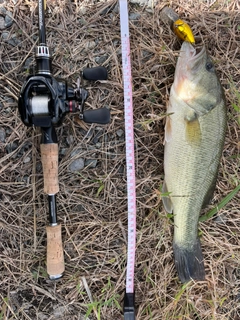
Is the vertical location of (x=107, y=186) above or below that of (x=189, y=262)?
above

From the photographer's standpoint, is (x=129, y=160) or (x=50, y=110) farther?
(x=129, y=160)

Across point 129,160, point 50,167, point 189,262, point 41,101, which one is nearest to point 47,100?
point 41,101

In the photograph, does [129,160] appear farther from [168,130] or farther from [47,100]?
[47,100]

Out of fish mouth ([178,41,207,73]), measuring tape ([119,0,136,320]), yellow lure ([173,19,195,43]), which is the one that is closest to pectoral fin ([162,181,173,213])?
measuring tape ([119,0,136,320])

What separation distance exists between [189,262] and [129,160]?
89 centimetres

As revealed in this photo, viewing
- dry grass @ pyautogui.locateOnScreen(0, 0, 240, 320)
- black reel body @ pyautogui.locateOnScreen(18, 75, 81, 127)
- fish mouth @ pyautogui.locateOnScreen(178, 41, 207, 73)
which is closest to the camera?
black reel body @ pyautogui.locateOnScreen(18, 75, 81, 127)

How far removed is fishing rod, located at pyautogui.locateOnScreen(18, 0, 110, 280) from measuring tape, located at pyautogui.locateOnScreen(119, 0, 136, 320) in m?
0.23

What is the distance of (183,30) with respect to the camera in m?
2.49

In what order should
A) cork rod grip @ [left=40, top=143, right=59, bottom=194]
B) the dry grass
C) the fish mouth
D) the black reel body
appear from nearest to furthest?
the black reel body
cork rod grip @ [left=40, top=143, right=59, bottom=194]
the fish mouth
the dry grass

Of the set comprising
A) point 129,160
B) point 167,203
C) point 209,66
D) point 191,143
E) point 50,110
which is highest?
point 209,66

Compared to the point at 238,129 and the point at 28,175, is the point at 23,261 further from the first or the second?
the point at 238,129

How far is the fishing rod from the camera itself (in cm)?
208

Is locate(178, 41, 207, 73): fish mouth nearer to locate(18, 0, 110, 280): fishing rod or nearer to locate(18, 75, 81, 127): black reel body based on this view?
locate(18, 0, 110, 280): fishing rod

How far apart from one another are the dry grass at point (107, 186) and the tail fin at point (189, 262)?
9 centimetres
